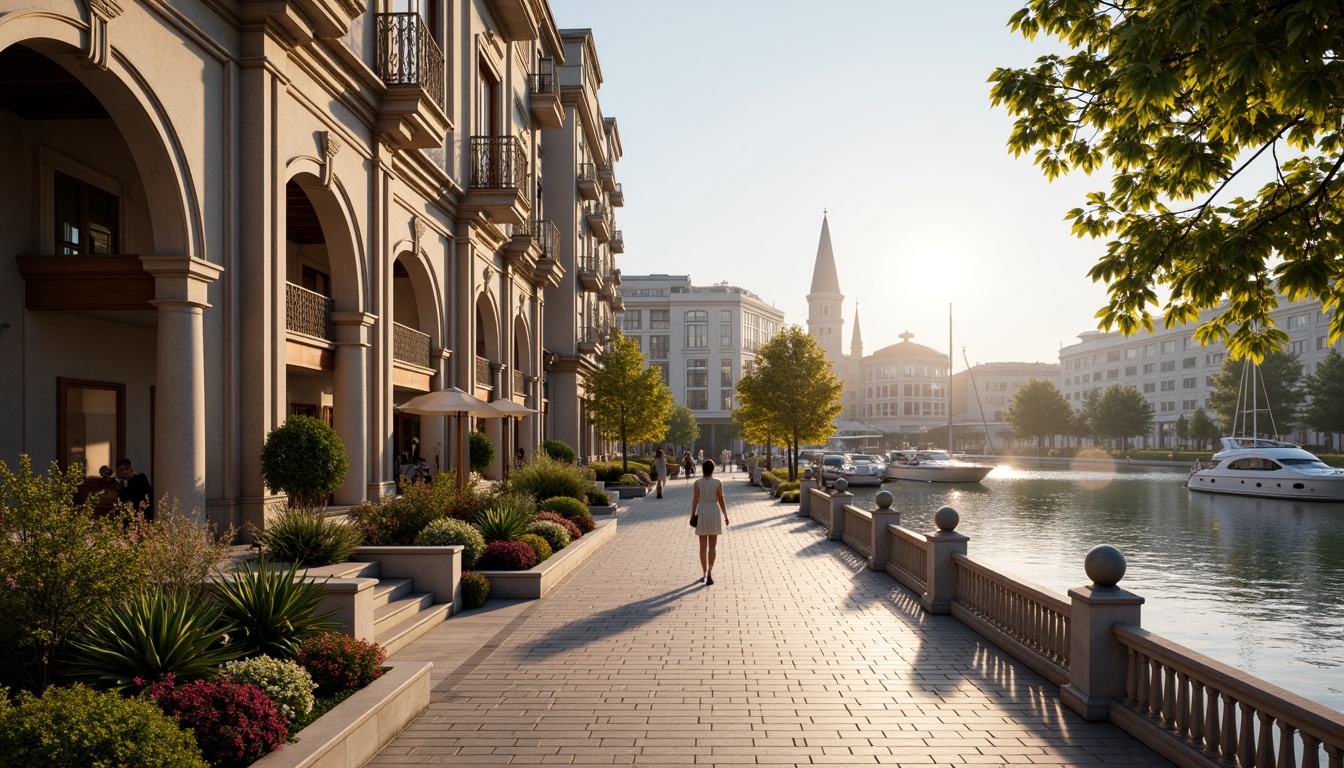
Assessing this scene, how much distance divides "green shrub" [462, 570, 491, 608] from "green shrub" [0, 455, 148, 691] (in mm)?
→ 6333

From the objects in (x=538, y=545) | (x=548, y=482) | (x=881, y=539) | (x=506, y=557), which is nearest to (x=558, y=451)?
(x=548, y=482)

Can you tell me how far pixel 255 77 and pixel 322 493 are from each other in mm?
5702

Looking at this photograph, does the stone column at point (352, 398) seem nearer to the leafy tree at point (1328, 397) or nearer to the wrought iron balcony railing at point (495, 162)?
the wrought iron balcony railing at point (495, 162)

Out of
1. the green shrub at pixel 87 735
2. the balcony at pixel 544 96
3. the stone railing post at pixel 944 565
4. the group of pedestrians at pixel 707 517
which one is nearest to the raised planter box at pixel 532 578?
the group of pedestrians at pixel 707 517

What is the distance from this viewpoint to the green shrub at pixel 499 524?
1444 centimetres

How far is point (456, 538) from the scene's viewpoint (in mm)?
12773

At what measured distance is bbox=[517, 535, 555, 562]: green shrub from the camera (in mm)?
14414

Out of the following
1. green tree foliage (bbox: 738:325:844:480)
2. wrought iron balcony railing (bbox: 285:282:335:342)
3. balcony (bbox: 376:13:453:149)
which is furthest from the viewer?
green tree foliage (bbox: 738:325:844:480)

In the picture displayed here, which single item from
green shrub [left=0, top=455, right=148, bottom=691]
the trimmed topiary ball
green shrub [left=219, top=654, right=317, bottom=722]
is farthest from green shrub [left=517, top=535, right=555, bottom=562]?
green shrub [left=0, top=455, right=148, bottom=691]

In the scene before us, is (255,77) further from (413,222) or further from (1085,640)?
(1085,640)

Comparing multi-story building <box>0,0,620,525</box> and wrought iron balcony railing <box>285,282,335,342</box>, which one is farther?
wrought iron balcony railing <box>285,282,335,342</box>

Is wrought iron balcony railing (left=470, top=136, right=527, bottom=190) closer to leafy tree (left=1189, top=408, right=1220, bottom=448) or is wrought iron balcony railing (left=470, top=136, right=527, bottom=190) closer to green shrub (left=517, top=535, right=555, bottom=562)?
green shrub (left=517, top=535, right=555, bottom=562)

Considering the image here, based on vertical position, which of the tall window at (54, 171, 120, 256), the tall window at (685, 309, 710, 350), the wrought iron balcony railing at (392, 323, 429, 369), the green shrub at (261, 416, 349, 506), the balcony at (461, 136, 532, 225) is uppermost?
the tall window at (685, 309, 710, 350)

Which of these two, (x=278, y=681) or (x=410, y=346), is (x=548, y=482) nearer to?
(x=410, y=346)
